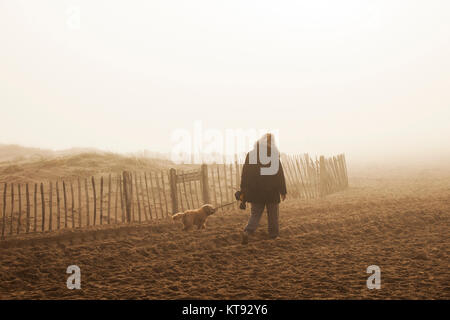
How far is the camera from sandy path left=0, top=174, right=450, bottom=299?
13.5 ft

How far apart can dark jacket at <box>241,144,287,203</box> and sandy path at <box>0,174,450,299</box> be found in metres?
0.78

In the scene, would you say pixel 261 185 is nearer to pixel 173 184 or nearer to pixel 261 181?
pixel 261 181

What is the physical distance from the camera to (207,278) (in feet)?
15.0

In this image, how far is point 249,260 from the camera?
523cm

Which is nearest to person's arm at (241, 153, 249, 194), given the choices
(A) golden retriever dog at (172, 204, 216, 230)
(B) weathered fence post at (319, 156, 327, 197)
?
(A) golden retriever dog at (172, 204, 216, 230)

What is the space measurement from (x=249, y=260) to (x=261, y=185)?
137cm

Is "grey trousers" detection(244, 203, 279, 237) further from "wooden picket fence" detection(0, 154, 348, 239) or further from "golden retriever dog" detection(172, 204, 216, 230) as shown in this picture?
"wooden picket fence" detection(0, 154, 348, 239)

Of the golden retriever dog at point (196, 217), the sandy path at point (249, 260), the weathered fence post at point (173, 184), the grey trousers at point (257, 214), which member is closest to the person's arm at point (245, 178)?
the grey trousers at point (257, 214)

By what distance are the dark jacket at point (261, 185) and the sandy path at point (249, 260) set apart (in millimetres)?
784

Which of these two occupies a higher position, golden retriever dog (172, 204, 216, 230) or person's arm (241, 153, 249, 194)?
person's arm (241, 153, 249, 194)

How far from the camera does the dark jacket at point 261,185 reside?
6.07 meters

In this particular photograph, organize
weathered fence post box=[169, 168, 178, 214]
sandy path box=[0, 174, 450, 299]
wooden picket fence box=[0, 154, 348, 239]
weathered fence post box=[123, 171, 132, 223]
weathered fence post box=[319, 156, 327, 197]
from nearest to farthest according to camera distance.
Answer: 1. sandy path box=[0, 174, 450, 299]
2. wooden picket fence box=[0, 154, 348, 239]
3. weathered fence post box=[123, 171, 132, 223]
4. weathered fence post box=[169, 168, 178, 214]
5. weathered fence post box=[319, 156, 327, 197]

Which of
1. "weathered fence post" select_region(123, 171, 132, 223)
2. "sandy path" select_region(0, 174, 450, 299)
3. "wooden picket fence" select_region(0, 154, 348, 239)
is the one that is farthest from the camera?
"weathered fence post" select_region(123, 171, 132, 223)
